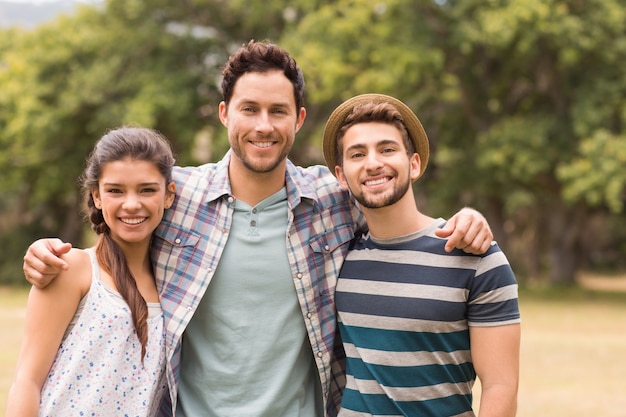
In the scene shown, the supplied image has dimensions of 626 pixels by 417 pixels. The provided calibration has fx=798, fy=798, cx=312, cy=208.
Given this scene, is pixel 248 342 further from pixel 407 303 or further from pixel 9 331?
pixel 9 331

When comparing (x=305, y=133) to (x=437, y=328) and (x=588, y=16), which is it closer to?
(x=588, y=16)

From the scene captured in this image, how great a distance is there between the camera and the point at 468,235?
296 cm

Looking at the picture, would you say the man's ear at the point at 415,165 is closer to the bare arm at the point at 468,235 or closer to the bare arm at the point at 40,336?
the bare arm at the point at 468,235

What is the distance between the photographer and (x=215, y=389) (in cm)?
325

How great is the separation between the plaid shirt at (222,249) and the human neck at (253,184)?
50mm

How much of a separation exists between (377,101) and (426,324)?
36.4 inches

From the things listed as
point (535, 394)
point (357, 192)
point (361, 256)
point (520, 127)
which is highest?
point (520, 127)

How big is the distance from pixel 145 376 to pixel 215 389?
12.7 inches

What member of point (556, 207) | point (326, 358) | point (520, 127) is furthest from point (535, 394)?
point (556, 207)

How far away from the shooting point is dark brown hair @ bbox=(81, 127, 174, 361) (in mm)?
3084

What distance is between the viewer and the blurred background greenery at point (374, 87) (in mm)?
17844

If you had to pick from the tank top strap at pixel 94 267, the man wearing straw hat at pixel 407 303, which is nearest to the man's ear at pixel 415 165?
the man wearing straw hat at pixel 407 303

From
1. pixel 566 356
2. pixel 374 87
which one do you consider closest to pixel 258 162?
pixel 566 356

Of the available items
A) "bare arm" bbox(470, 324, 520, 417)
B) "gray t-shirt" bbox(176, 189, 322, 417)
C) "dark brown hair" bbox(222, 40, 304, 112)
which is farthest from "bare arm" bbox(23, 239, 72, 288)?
"bare arm" bbox(470, 324, 520, 417)
